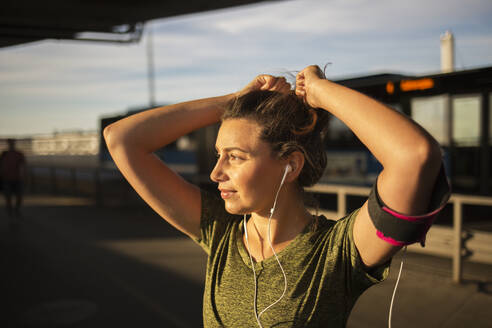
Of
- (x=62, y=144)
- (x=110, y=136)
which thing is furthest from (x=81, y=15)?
(x=62, y=144)

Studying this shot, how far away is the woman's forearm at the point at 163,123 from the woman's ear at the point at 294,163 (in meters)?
0.36

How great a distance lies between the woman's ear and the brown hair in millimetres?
17

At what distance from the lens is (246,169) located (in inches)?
53.6

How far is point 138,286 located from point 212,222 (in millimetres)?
3876

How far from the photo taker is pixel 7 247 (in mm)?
7082

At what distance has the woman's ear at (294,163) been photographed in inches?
56.1

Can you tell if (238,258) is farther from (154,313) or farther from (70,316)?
(70,316)

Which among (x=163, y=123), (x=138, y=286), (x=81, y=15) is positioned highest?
(x=81, y=15)

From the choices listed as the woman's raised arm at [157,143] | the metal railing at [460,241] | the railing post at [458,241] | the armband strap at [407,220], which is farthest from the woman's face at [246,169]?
the railing post at [458,241]

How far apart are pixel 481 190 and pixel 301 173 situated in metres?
9.25

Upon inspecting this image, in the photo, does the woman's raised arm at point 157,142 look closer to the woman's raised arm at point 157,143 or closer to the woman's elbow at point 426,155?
the woman's raised arm at point 157,143

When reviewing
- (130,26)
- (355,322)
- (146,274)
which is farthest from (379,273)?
(130,26)

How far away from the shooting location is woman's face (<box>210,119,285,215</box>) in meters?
1.37

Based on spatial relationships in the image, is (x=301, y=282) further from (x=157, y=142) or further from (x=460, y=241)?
(x=460, y=241)
